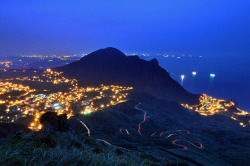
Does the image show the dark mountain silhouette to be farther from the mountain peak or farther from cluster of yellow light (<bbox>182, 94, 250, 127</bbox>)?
A: cluster of yellow light (<bbox>182, 94, 250, 127</bbox>)

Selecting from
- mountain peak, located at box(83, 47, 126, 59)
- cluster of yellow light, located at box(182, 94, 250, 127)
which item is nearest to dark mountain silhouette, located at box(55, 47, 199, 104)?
mountain peak, located at box(83, 47, 126, 59)

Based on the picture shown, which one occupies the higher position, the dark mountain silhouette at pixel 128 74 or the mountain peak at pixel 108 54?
the mountain peak at pixel 108 54

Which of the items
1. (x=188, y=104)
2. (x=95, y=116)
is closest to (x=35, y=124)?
(x=95, y=116)

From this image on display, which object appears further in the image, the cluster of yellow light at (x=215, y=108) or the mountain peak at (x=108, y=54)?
the mountain peak at (x=108, y=54)

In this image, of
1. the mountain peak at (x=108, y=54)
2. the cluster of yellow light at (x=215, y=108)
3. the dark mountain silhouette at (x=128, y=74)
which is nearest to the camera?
the cluster of yellow light at (x=215, y=108)

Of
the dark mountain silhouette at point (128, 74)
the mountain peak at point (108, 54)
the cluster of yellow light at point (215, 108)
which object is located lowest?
the cluster of yellow light at point (215, 108)

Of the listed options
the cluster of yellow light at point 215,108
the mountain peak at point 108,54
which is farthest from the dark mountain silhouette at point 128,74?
the cluster of yellow light at point 215,108

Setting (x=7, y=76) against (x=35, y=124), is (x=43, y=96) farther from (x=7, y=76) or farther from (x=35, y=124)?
(x=7, y=76)

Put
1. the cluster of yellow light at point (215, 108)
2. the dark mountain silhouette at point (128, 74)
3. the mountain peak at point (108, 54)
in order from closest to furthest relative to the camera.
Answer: the cluster of yellow light at point (215, 108) < the dark mountain silhouette at point (128, 74) < the mountain peak at point (108, 54)

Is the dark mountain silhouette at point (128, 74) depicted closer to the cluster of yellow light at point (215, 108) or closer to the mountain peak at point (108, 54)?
the mountain peak at point (108, 54)
